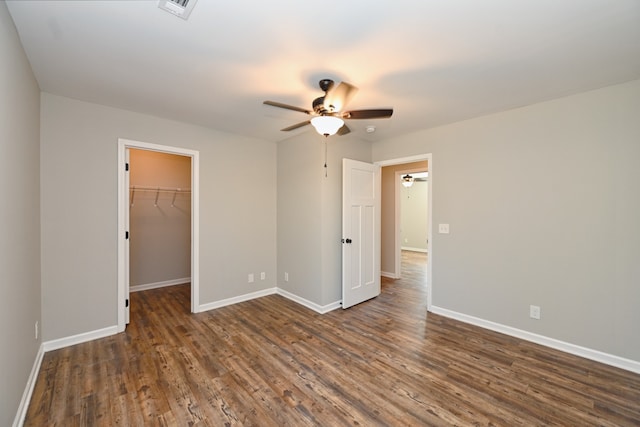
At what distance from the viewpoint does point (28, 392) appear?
6.46 feet

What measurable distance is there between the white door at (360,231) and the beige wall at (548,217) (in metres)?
0.92

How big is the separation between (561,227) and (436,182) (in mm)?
1396

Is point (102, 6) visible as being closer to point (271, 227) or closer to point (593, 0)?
point (593, 0)

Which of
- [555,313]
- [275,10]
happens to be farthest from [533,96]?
[275,10]

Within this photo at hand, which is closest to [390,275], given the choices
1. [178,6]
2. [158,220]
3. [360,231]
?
[360,231]

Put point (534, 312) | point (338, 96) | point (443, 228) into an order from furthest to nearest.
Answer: point (443, 228), point (534, 312), point (338, 96)

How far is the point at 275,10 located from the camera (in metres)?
1.55

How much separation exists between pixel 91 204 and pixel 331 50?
2.95 metres

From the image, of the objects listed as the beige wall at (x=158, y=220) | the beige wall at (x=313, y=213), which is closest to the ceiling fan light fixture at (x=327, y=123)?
the beige wall at (x=313, y=213)

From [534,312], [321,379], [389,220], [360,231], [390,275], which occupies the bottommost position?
[321,379]

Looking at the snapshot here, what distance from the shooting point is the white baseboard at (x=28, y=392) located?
1.71m

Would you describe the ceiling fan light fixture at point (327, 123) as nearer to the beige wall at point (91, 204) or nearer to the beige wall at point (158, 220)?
the beige wall at point (91, 204)

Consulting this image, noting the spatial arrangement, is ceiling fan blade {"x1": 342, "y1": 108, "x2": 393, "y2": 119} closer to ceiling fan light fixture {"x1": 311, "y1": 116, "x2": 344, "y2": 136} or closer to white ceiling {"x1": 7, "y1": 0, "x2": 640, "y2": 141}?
ceiling fan light fixture {"x1": 311, "y1": 116, "x2": 344, "y2": 136}

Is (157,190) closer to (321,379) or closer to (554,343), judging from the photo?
(321,379)
